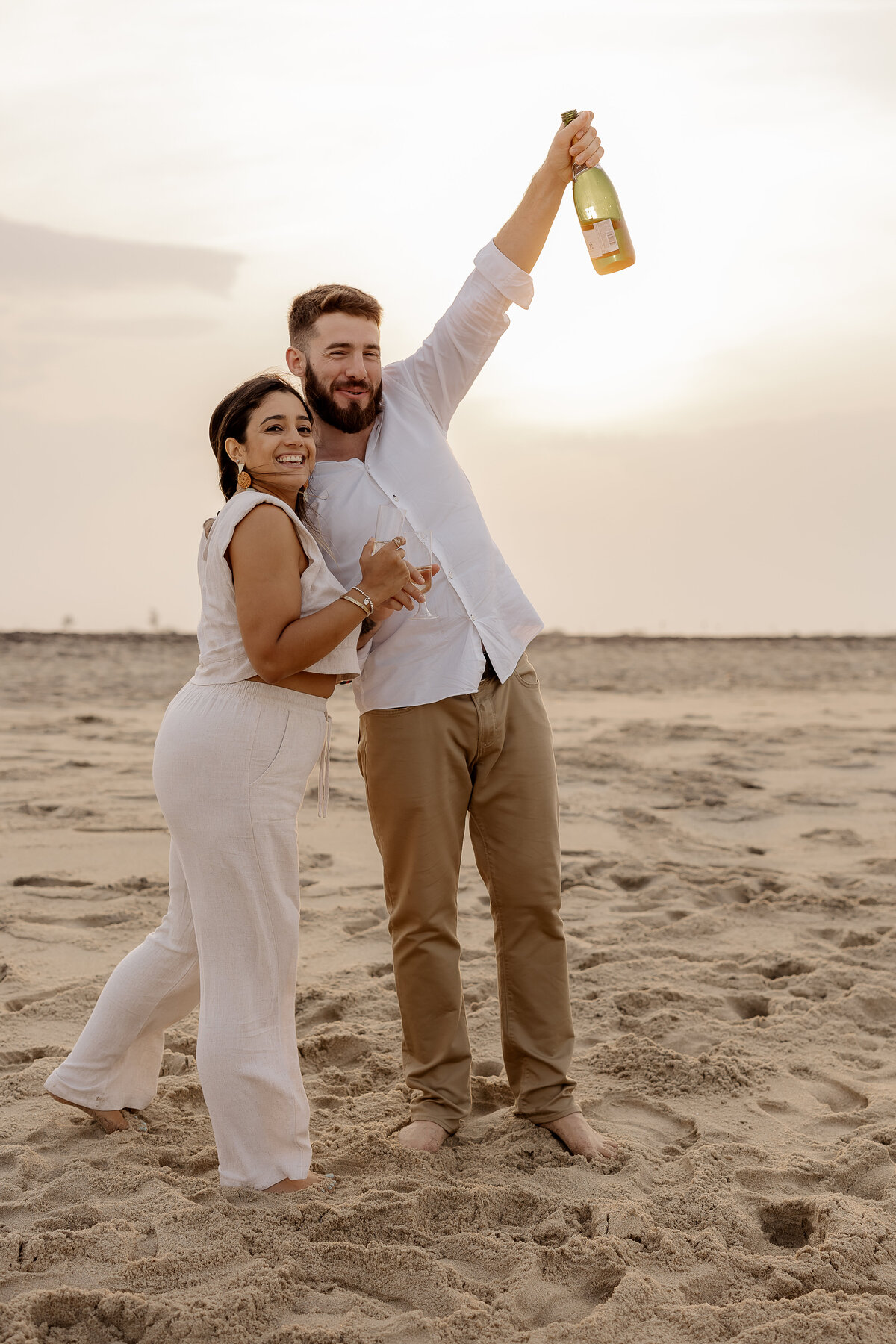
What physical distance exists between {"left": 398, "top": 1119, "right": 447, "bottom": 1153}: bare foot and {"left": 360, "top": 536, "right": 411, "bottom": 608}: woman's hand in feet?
4.65

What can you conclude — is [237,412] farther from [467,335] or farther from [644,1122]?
[644,1122]

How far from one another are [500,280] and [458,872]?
5.44ft

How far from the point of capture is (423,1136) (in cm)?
288

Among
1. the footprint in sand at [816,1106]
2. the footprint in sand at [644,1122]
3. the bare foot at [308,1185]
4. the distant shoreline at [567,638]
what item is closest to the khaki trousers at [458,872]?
the footprint in sand at [644,1122]

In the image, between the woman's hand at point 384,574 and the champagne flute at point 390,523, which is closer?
the woman's hand at point 384,574

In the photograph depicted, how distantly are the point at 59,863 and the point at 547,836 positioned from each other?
300 centimetres

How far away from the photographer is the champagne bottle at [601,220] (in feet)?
9.86

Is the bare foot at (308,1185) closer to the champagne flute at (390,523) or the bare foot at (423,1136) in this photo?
the bare foot at (423,1136)

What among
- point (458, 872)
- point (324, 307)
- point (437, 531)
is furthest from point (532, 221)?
point (458, 872)

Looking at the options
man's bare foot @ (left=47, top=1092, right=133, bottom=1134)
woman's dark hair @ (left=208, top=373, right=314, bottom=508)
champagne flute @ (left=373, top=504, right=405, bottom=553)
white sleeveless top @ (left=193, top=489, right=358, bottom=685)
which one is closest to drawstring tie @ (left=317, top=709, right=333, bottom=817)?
white sleeveless top @ (left=193, top=489, right=358, bottom=685)

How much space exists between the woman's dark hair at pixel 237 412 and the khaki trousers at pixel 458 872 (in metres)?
0.77

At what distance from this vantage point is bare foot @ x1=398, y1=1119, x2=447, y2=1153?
2846 mm

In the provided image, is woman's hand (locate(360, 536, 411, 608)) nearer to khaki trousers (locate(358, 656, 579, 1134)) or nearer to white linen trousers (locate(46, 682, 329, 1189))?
white linen trousers (locate(46, 682, 329, 1189))

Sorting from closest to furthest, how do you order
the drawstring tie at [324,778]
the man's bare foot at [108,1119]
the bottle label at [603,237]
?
1. the drawstring tie at [324,778]
2. the man's bare foot at [108,1119]
3. the bottle label at [603,237]
